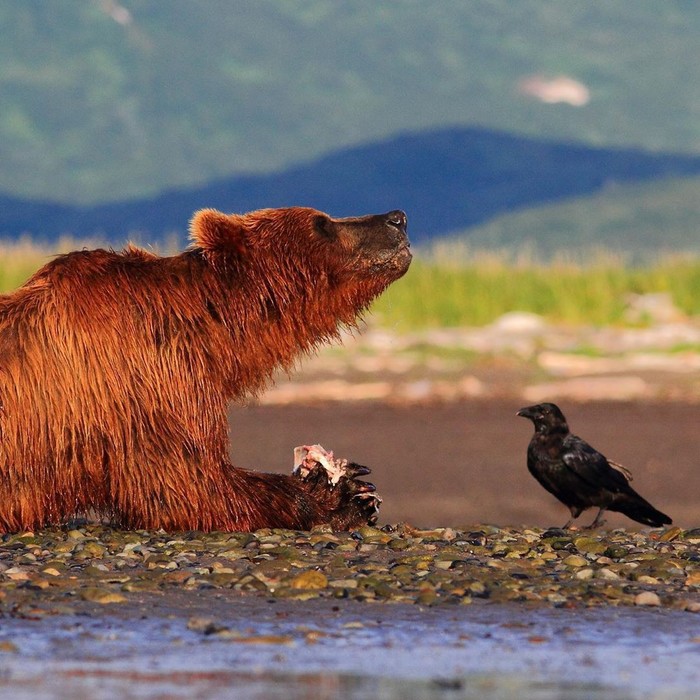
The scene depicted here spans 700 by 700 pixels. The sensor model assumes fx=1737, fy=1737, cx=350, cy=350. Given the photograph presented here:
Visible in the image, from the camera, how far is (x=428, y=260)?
25.8 m

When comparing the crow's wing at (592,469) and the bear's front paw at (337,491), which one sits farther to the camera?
the crow's wing at (592,469)

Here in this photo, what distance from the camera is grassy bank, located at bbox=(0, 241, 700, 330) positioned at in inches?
938

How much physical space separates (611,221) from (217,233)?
56.4 metres

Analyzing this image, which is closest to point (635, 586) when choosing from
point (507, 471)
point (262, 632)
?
point (262, 632)

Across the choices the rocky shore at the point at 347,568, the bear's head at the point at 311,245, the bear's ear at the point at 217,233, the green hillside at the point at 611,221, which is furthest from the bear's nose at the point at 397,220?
the green hillside at the point at 611,221

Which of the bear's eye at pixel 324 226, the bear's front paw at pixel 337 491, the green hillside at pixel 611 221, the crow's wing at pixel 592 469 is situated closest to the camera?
the bear's eye at pixel 324 226

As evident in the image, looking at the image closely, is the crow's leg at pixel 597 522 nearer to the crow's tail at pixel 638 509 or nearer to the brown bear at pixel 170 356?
the crow's tail at pixel 638 509

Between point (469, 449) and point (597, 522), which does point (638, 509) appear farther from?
point (469, 449)

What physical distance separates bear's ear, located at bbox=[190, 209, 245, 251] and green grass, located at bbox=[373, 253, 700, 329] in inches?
597

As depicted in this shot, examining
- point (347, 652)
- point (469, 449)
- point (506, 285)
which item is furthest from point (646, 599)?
point (506, 285)

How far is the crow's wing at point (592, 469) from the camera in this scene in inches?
342

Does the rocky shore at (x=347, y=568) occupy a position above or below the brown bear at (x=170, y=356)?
below

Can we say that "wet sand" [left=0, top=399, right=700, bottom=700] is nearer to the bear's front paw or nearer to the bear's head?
the bear's front paw

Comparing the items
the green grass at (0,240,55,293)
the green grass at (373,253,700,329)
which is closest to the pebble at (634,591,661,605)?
the green grass at (0,240,55,293)
